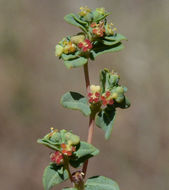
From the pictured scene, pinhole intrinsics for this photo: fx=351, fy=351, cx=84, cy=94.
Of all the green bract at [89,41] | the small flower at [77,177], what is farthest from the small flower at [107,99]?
the small flower at [77,177]

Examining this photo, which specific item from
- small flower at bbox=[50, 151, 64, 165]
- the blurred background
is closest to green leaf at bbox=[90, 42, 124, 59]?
small flower at bbox=[50, 151, 64, 165]

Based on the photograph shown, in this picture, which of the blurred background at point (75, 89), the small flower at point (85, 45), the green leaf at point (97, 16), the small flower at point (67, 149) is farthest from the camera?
the blurred background at point (75, 89)

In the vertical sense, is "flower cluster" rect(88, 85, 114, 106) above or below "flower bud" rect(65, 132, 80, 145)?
above

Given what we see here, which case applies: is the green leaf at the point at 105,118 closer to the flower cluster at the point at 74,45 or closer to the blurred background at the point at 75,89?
the flower cluster at the point at 74,45

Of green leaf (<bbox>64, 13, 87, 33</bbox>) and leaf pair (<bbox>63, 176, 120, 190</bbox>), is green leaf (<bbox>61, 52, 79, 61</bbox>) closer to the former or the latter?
green leaf (<bbox>64, 13, 87, 33</bbox>)

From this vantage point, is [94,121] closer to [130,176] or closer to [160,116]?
[130,176]

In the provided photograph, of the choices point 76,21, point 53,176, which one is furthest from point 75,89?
point 53,176
